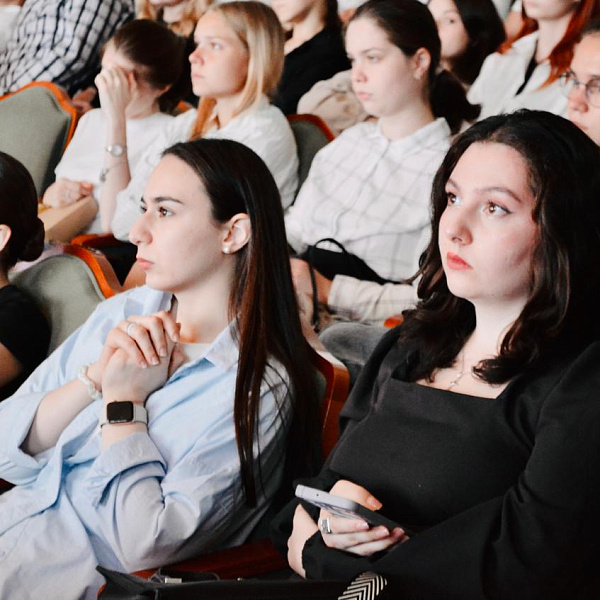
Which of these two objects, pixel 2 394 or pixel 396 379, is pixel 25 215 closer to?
pixel 2 394

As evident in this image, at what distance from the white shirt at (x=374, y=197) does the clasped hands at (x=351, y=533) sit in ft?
3.95

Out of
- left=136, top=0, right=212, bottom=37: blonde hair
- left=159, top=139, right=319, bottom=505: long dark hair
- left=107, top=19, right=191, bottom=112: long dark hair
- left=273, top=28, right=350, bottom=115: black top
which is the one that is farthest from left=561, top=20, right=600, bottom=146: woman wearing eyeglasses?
left=136, top=0, right=212, bottom=37: blonde hair

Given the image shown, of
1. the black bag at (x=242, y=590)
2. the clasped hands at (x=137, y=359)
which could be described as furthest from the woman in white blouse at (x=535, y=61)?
the black bag at (x=242, y=590)

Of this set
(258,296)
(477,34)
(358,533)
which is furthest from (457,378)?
(477,34)

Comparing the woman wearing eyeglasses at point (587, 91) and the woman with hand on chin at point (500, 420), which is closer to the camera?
the woman with hand on chin at point (500, 420)

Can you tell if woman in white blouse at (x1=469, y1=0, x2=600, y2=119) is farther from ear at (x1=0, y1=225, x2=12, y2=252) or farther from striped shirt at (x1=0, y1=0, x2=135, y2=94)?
striped shirt at (x1=0, y1=0, x2=135, y2=94)

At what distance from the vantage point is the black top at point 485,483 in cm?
106

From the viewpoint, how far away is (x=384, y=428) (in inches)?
50.6

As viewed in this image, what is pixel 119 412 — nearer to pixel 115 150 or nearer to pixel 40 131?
pixel 115 150

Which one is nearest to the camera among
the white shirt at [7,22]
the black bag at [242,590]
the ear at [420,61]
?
the black bag at [242,590]

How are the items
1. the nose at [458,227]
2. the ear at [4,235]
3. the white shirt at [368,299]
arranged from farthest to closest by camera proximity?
the white shirt at [368,299]
the ear at [4,235]
the nose at [458,227]

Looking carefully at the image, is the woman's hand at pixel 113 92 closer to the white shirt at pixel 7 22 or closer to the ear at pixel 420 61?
the ear at pixel 420 61

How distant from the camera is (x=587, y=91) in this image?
2.09 metres

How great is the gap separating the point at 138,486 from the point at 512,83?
6.53 ft
